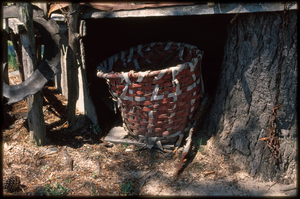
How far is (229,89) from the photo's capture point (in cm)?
260

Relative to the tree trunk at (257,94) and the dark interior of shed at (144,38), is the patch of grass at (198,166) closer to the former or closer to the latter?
the tree trunk at (257,94)

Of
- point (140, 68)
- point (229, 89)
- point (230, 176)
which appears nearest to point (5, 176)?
point (140, 68)

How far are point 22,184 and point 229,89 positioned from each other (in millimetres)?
2193

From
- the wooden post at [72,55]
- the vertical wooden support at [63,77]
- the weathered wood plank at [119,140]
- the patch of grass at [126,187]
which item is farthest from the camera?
the vertical wooden support at [63,77]

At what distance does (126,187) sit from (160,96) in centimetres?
91

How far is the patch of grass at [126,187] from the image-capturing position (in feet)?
7.71

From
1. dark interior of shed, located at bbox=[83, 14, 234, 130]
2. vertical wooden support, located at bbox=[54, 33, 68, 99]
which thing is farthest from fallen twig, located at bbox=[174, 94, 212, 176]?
vertical wooden support, located at bbox=[54, 33, 68, 99]

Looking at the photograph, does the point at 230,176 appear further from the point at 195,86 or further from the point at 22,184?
the point at 22,184

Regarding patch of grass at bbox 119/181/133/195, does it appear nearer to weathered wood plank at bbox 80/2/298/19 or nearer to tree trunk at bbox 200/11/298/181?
tree trunk at bbox 200/11/298/181

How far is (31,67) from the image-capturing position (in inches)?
103

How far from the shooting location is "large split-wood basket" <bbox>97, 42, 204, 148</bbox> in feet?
8.02

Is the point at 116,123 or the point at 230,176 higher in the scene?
the point at 116,123

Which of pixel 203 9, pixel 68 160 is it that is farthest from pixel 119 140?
pixel 203 9

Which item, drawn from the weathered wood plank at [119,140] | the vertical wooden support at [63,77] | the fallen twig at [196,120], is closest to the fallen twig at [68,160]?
the weathered wood plank at [119,140]
